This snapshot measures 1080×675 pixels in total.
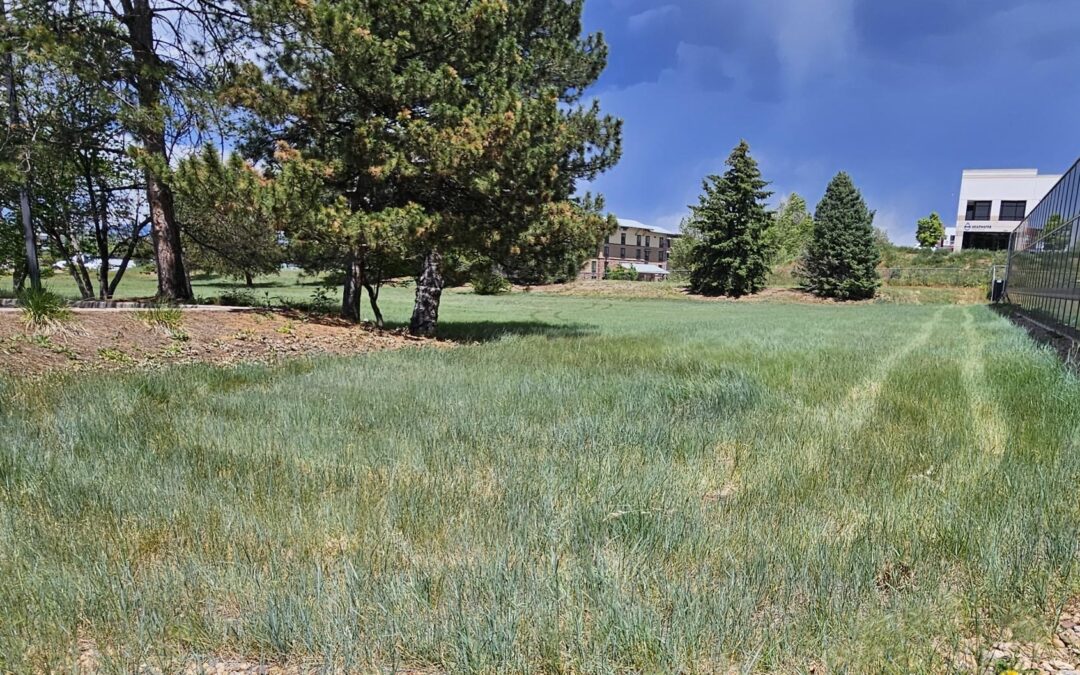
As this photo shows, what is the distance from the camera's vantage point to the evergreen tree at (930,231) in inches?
2522

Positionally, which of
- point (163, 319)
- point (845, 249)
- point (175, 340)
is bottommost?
point (175, 340)

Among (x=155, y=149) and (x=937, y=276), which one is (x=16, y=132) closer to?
(x=155, y=149)

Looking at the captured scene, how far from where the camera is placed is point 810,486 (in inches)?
Result: 124

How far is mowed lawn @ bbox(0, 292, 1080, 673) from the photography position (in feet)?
5.96

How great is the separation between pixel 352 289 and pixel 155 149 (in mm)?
4502

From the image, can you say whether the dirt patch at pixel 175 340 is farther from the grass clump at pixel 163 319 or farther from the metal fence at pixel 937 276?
the metal fence at pixel 937 276

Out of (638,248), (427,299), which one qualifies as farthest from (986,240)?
(427,299)

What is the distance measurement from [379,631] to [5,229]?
16508mm

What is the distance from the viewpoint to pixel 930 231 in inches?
2544

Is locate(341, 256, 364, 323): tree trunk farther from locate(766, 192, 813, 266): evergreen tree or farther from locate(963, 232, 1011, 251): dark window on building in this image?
locate(963, 232, 1011, 251): dark window on building

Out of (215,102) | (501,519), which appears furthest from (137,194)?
(501,519)

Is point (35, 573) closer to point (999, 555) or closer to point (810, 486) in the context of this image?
point (810, 486)

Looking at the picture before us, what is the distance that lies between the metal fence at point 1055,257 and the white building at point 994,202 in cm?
3916

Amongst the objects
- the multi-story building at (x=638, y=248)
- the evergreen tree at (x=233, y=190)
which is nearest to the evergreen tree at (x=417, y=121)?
the evergreen tree at (x=233, y=190)
